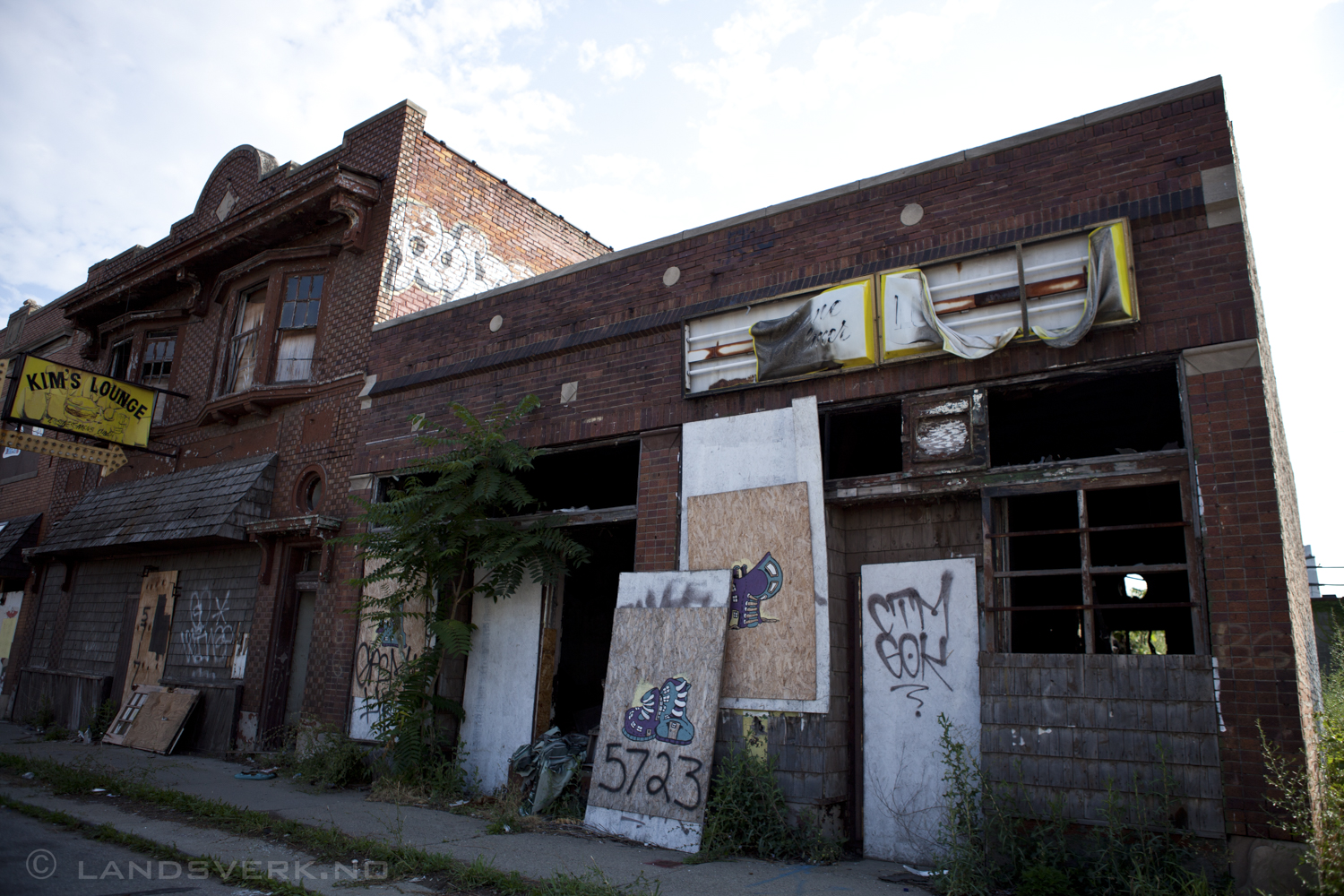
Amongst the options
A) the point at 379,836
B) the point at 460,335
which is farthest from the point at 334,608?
the point at 379,836

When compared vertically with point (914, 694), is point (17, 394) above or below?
above

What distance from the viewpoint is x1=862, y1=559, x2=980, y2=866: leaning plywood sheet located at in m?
6.48

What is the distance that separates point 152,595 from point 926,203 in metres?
13.7

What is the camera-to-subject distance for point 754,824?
6.59 metres

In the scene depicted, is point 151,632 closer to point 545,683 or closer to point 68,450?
point 68,450

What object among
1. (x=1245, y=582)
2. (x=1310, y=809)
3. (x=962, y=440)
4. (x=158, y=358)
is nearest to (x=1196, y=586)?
(x=1245, y=582)

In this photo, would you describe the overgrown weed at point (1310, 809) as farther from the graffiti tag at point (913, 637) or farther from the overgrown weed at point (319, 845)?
the overgrown weed at point (319, 845)

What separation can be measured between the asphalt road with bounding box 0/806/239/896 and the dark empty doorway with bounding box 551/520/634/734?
5419 millimetres

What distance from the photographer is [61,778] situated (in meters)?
8.74

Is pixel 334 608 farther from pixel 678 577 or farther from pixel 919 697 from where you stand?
pixel 919 697

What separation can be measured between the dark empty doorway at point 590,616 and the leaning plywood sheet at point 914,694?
176 inches

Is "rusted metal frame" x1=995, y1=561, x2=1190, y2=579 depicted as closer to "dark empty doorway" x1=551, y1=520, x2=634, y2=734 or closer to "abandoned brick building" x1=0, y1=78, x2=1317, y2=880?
"abandoned brick building" x1=0, y1=78, x2=1317, y2=880

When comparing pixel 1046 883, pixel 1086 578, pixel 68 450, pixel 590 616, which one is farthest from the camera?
pixel 68 450

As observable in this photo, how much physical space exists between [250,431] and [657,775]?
31.9 feet
